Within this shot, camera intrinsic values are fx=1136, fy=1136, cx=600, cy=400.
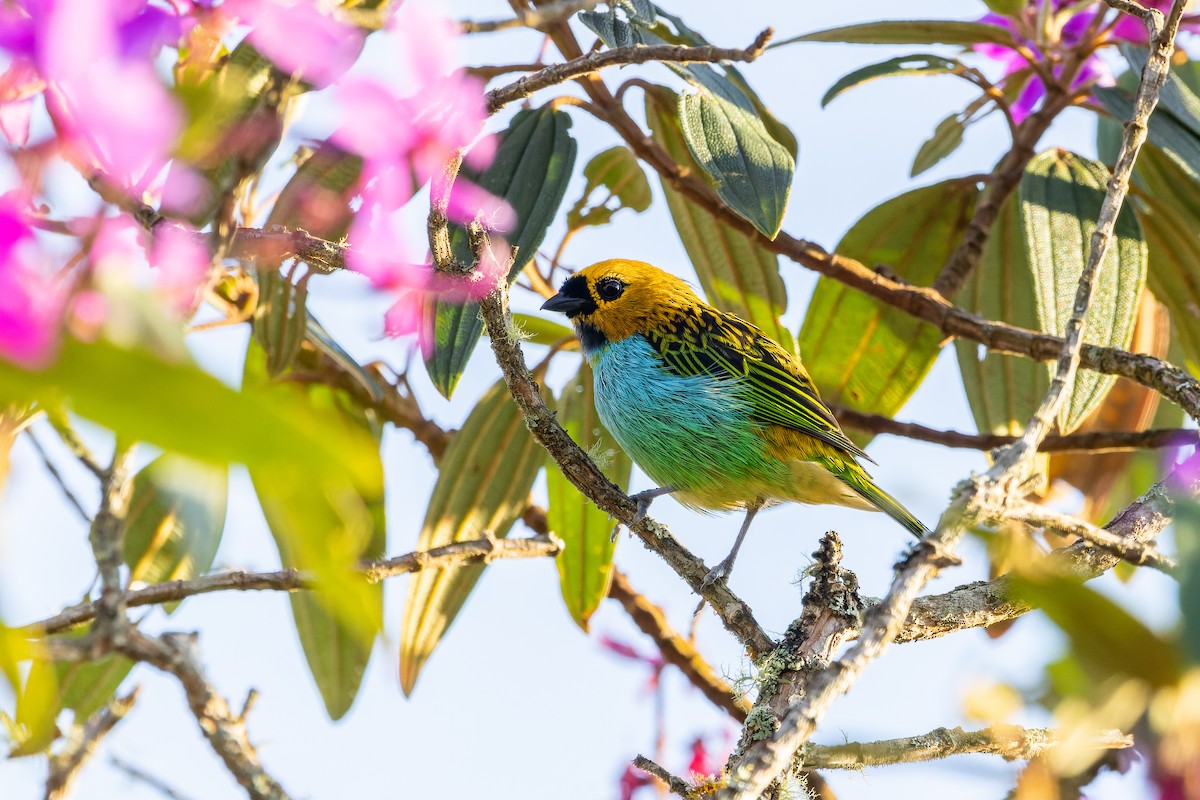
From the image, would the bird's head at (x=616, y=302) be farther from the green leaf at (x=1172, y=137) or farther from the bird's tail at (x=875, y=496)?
the green leaf at (x=1172, y=137)

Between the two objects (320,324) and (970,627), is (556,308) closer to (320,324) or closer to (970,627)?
(320,324)

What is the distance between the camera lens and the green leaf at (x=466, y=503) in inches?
132

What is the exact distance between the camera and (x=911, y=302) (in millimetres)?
3250

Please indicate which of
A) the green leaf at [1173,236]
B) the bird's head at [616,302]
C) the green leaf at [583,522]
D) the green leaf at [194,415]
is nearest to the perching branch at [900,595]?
the green leaf at [194,415]

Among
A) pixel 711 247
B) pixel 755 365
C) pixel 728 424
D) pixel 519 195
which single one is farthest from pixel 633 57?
pixel 711 247

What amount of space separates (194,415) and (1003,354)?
11.1ft

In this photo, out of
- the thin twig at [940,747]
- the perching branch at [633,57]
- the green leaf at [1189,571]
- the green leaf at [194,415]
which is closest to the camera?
the green leaf at [194,415]

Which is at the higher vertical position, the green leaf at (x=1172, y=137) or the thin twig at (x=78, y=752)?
the green leaf at (x=1172, y=137)

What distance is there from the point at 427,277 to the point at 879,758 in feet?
3.56

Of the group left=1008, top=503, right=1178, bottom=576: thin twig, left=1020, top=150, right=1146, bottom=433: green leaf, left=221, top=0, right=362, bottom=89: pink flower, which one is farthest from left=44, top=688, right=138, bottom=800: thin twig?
left=1020, top=150, right=1146, bottom=433: green leaf

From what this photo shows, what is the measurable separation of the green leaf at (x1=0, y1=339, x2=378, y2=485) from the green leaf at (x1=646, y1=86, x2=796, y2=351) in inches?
121

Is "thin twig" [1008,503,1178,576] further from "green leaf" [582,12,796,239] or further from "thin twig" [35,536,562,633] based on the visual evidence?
"green leaf" [582,12,796,239]

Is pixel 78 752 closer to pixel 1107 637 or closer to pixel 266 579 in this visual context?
pixel 266 579

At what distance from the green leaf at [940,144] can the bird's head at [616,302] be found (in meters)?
0.88
